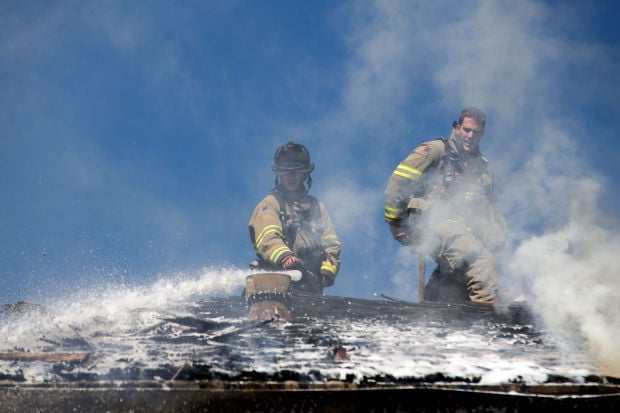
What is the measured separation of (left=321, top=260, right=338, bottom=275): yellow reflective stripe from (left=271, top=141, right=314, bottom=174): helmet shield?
60.1 inches

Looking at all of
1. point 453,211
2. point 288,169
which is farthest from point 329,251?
point 453,211

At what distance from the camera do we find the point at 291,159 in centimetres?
946

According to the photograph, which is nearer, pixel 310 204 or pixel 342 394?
pixel 342 394

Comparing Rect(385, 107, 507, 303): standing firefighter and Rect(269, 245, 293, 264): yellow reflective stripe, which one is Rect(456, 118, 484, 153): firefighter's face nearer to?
Rect(385, 107, 507, 303): standing firefighter

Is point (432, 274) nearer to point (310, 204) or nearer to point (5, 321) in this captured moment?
point (310, 204)

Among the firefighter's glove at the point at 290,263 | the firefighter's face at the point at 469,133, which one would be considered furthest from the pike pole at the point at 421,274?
the firefighter's glove at the point at 290,263

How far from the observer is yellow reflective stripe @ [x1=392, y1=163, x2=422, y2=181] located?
25.6 feet

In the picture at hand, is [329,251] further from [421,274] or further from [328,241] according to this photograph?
[421,274]

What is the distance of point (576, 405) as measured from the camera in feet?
10.3

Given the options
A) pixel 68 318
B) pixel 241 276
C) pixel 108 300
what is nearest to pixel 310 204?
pixel 241 276

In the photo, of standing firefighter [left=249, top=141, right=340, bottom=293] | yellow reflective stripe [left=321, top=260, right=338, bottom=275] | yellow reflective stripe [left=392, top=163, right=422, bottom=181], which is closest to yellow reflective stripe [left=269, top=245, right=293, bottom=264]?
standing firefighter [left=249, top=141, right=340, bottom=293]

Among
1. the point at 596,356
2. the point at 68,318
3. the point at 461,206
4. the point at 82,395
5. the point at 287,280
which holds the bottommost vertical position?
the point at 82,395

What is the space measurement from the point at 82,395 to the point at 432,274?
595cm

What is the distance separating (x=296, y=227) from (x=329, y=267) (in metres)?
0.82
